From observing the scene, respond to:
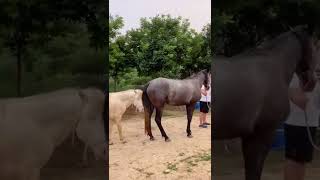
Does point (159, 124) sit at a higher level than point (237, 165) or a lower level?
higher

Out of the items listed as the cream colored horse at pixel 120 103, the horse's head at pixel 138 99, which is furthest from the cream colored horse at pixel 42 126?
Result: the horse's head at pixel 138 99

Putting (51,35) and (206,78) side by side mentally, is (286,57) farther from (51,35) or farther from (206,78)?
(51,35)

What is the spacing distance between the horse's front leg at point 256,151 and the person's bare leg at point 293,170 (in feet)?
0.62

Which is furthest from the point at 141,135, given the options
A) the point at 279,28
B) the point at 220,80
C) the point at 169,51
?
the point at 279,28

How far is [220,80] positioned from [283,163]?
79cm

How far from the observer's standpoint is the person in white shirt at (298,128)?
298cm

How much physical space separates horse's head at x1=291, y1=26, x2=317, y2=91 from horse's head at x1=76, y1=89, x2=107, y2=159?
1.46 m

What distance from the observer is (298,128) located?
3025mm

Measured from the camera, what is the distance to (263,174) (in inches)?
121

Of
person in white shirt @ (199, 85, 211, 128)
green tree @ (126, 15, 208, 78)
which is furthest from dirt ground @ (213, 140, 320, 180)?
green tree @ (126, 15, 208, 78)

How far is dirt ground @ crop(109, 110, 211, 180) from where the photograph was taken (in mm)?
3570

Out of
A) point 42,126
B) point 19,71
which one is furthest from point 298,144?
point 19,71

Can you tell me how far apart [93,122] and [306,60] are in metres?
1.63

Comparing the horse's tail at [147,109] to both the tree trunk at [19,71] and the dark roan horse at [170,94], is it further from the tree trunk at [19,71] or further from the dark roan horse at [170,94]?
the tree trunk at [19,71]
